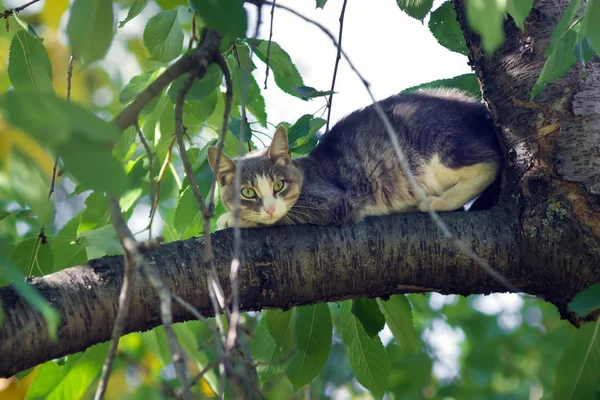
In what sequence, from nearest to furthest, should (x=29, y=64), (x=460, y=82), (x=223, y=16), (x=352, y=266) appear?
(x=223, y=16) < (x=29, y=64) < (x=352, y=266) < (x=460, y=82)

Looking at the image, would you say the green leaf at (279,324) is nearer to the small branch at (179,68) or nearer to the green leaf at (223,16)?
the small branch at (179,68)

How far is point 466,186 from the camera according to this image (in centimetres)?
322

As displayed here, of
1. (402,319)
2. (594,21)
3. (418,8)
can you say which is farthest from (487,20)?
(402,319)

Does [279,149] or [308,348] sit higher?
Answer: [279,149]

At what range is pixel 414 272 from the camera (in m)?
2.42

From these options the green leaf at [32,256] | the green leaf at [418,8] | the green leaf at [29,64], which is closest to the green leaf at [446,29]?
the green leaf at [418,8]

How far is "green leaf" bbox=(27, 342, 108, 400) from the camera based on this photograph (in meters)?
2.48

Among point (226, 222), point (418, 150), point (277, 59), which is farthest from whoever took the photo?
point (418, 150)

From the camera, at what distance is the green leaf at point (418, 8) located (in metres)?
2.63

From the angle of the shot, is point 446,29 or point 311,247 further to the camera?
point 446,29

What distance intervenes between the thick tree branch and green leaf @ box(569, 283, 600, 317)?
2.00 feet

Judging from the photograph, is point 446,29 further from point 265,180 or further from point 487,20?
point 487,20

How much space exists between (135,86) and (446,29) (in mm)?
1458

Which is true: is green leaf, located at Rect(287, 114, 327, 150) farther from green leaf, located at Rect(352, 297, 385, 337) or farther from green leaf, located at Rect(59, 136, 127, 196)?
green leaf, located at Rect(59, 136, 127, 196)
